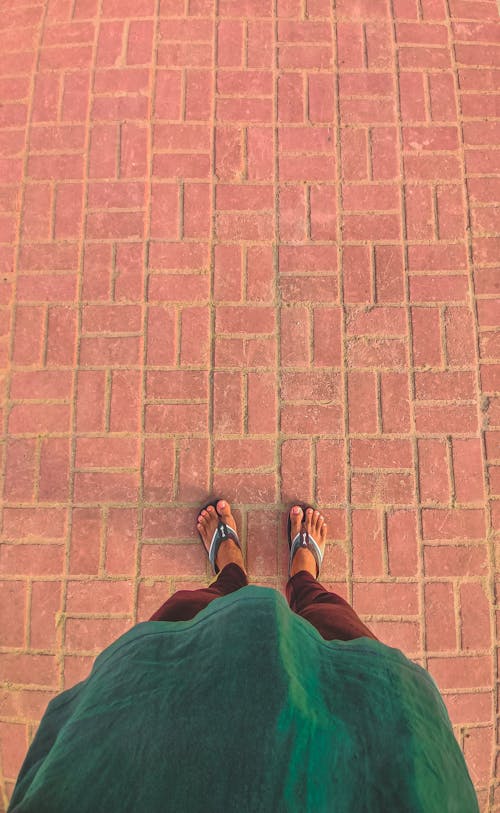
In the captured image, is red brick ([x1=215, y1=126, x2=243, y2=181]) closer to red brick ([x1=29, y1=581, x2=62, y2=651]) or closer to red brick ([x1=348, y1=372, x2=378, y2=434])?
red brick ([x1=348, y1=372, x2=378, y2=434])

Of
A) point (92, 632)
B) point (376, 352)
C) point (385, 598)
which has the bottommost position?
point (92, 632)

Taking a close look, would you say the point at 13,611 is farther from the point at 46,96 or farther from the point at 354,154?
the point at 354,154

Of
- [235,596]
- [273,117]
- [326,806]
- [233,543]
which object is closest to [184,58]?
[273,117]

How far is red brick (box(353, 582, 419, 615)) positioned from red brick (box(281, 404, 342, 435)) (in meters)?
0.68

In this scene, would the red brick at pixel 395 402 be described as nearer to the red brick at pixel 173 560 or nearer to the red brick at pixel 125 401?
the red brick at pixel 173 560

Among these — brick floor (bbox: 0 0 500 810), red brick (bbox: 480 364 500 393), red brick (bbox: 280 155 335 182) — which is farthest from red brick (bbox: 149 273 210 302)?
red brick (bbox: 480 364 500 393)

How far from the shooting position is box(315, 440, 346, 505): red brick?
2.71 metres

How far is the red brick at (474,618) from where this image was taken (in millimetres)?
2637

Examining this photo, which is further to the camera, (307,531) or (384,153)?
(384,153)

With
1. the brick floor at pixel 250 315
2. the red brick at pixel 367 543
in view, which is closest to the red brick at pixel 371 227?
the brick floor at pixel 250 315

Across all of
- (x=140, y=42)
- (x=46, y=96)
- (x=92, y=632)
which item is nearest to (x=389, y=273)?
(x=140, y=42)

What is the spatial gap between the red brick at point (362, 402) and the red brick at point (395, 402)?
0.13 feet

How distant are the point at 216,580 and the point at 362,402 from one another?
995mm

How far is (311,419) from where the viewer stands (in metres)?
2.74
